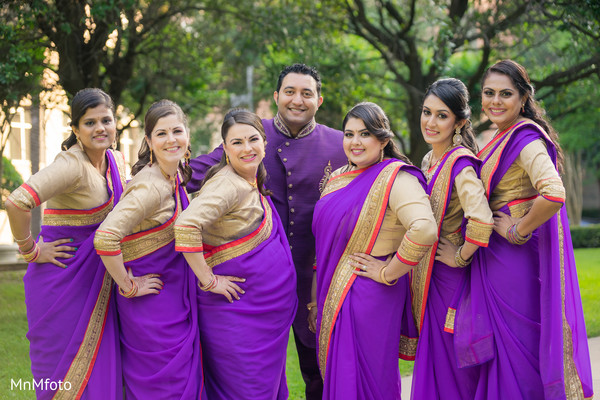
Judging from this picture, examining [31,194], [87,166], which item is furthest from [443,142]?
[31,194]

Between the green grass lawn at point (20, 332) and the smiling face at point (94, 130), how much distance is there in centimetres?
258

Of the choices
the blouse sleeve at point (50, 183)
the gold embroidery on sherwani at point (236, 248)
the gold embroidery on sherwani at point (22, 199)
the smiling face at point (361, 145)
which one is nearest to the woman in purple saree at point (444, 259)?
the smiling face at point (361, 145)

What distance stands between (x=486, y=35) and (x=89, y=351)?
7163 mm

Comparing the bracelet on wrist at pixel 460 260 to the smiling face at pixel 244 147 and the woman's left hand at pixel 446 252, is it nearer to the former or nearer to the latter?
the woman's left hand at pixel 446 252

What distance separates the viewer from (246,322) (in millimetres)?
3207

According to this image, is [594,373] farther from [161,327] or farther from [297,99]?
[161,327]

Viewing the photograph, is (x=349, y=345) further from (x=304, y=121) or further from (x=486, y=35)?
(x=486, y=35)

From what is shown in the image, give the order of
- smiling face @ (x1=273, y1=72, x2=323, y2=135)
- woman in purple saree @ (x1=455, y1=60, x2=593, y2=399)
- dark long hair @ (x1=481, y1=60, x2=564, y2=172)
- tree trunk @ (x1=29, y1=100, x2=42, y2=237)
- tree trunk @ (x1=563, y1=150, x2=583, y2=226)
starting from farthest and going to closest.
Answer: tree trunk @ (x1=563, y1=150, x2=583, y2=226)
tree trunk @ (x1=29, y1=100, x2=42, y2=237)
smiling face @ (x1=273, y1=72, x2=323, y2=135)
dark long hair @ (x1=481, y1=60, x2=564, y2=172)
woman in purple saree @ (x1=455, y1=60, x2=593, y2=399)

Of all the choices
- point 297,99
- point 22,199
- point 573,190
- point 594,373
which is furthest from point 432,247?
point 573,190

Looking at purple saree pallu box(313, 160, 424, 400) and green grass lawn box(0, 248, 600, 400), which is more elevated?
purple saree pallu box(313, 160, 424, 400)

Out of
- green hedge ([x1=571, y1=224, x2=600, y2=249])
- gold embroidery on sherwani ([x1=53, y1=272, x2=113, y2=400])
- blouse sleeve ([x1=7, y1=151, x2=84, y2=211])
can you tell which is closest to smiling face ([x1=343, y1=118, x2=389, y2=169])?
blouse sleeve ([x1=7, y1=151, x2=84, y2=211])

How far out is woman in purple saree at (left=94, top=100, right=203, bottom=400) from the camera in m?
3.11

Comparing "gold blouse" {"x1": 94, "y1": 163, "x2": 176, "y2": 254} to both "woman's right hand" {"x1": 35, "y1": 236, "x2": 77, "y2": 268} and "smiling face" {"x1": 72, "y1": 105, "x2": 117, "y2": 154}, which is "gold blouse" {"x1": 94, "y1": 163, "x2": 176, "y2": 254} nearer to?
"smiling face" {"x1": 72, "y1": 105, "x2": 117, "y2": 154}

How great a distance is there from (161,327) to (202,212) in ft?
2.15
